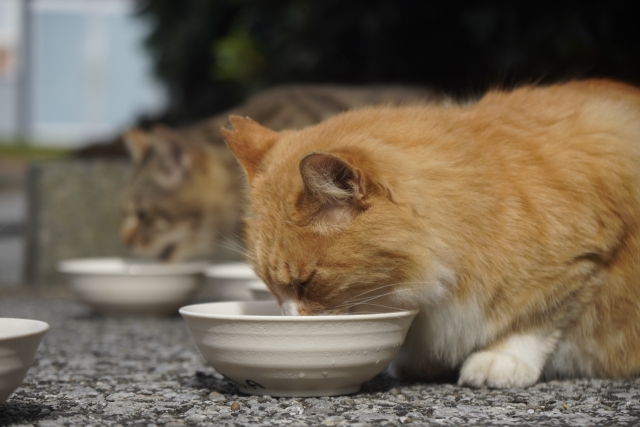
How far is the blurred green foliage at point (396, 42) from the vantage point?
12.6 ft

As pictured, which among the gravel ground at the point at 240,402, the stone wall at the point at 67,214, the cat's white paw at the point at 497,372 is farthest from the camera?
the stone wall at the point at 67,214

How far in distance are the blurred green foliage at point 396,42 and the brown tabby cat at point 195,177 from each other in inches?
11.1

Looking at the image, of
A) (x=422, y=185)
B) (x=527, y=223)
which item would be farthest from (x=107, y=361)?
(x=527, y=223)

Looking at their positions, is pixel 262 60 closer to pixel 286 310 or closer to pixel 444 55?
pixel 444 55

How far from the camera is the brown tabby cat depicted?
4.52 meters

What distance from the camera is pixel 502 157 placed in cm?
204

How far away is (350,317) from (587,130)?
2.87ft

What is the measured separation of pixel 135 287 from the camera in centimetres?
348

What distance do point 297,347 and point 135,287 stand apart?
1.87 metres

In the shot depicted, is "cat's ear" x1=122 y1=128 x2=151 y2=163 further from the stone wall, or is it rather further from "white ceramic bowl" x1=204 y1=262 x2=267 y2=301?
"white ceramic bowl" x1=204 y1=262 x2=267 y2=301

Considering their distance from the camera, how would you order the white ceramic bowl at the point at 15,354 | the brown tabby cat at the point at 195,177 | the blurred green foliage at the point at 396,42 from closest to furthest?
the white ceramic bowl at the point at 15,354 → the blurred green foliage at the point at 396,42 → the brown tabby cat at the point at 195,177

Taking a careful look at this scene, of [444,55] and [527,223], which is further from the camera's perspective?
[444,55]

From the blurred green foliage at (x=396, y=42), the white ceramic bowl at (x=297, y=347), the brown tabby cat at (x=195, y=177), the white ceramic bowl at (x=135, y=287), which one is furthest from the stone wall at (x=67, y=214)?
the white ceramic bowl at (x=297, y=347)

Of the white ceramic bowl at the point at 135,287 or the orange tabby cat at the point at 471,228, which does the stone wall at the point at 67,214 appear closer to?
the white ceramic bowl at the point at 135,287
